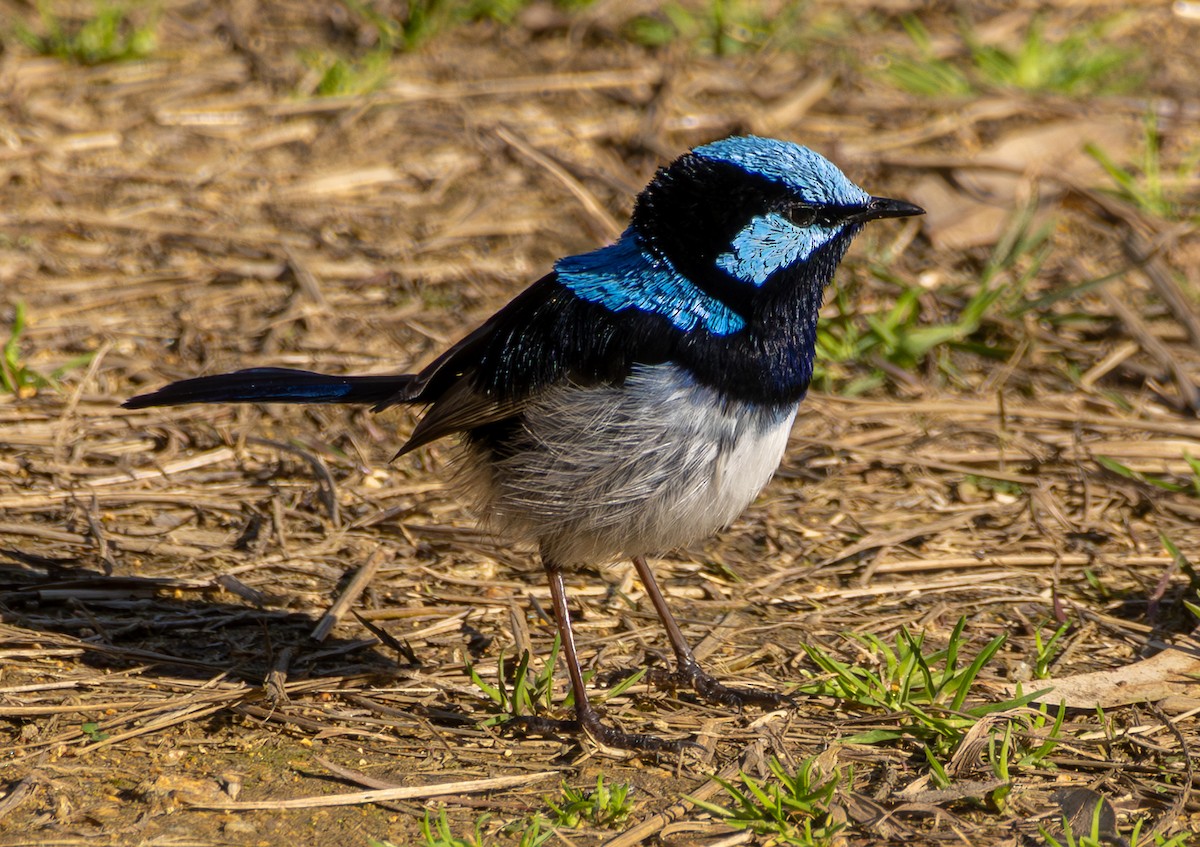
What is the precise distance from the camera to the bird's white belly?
3436mm

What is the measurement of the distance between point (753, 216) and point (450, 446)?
68.9 inches

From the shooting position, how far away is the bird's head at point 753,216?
3516 mm

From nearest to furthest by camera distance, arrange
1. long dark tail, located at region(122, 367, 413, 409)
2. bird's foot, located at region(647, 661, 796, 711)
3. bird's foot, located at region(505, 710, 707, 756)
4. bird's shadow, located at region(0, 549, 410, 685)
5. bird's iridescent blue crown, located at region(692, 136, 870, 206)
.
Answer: bird's foot, located at region(505, 710, 707, 756)
bird's iridescent blue crown, located at region(692, 136, 870, 206)
bird's foot, located at region(647, 661, 796, 711)
bird's shadow, located at region(0, 549, 410, 685)
long dark tail, located at region(122, 367, 413, 409)

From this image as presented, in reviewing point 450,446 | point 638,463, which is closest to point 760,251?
point 638,463

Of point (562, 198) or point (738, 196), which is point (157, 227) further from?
point (738, 196)

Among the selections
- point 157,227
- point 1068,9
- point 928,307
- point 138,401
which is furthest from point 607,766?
point 1068,9

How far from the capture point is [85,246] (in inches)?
233

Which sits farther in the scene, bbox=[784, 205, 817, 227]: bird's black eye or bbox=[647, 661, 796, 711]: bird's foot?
bbox=[647, 661, 796, 711]: bird's foot

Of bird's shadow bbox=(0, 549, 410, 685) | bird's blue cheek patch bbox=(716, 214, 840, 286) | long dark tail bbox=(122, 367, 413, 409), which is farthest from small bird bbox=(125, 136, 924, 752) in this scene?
bird's shadow bbox=(0, 549, 410, 685)

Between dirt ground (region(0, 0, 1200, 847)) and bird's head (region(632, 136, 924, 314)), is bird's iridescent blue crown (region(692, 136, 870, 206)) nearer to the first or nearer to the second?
bird's head (region(632, 136, 924, 314))

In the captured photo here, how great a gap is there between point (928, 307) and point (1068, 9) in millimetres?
3314

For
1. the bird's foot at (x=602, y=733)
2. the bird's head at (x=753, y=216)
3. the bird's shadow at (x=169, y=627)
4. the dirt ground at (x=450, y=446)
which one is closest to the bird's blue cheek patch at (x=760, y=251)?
the bird's head at (x=753, y=216)

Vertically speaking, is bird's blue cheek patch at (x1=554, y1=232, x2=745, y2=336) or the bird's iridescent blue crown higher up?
the bird's iridescent blue crown

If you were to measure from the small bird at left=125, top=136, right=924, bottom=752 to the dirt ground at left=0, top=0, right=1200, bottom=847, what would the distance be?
474 millimetres
